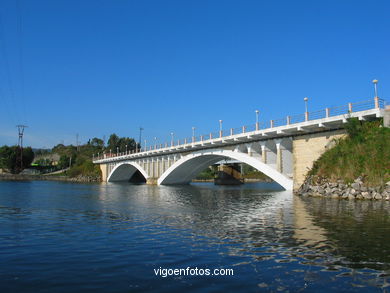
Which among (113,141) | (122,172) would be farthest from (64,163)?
(122,172)

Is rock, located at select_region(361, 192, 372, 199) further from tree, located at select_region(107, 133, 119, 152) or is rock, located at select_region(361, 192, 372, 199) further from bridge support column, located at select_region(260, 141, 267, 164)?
tree, located at select_region(107, 133, 119, 152)

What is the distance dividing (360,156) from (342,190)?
12.4 feet

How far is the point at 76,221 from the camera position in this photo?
1969cm

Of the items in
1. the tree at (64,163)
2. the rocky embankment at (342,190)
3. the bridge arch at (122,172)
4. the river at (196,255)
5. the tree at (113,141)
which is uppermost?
the tree at (113,141)

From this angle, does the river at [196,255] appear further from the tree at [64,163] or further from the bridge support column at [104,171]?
the tree at [64,163]

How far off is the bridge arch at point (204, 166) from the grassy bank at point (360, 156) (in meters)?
7.38

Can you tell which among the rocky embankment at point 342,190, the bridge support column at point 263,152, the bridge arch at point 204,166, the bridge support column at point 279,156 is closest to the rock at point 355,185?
the rocky embankment at point 342,190

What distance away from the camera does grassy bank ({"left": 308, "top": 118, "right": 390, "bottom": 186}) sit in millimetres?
31359

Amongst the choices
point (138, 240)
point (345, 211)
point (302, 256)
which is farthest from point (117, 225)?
point (345, 211)

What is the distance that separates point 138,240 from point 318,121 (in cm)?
2960

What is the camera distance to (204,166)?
7738 centimetres

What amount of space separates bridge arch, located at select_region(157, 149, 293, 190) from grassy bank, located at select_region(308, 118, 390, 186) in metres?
7.38

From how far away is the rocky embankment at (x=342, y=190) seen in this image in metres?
30.6

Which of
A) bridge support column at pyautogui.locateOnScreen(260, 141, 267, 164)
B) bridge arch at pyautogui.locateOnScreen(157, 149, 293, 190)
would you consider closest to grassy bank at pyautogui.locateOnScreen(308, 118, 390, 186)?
bridge arch at pyautogui.locateOnScreen(157, 149, 293, 190)
